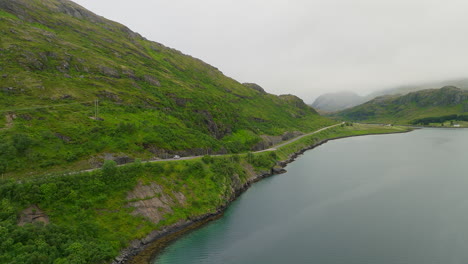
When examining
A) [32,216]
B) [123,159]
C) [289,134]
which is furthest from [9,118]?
[289,134]

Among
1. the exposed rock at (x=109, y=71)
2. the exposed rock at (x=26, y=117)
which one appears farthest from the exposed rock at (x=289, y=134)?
the exposed rock at (x=26, y=117)

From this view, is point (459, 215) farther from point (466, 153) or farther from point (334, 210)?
point (466, 153)

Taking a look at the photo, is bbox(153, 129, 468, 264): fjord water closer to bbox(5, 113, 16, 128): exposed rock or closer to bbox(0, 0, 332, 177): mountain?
bbox(0, 0, 332, 177): mountain

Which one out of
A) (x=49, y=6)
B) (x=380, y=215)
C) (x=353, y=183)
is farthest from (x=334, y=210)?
(x=49, y=6)

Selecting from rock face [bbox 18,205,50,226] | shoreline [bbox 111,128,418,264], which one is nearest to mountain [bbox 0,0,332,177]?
rock face [bbox 18,205,50,226]

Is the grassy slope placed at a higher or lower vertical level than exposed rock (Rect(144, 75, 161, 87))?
lower

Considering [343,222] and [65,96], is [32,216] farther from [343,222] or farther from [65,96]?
[343,222]

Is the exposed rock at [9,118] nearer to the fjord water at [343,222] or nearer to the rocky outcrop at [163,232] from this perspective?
the rocky outcrop at [163,232]
